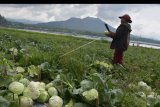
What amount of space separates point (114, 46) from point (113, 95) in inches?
334

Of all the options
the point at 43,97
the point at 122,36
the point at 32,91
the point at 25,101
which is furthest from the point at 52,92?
the point at 122,36

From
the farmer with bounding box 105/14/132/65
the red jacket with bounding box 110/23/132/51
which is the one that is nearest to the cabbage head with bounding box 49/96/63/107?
the farmer with bounding box 105/14/132/65

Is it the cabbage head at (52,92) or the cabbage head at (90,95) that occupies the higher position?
the cabbage head at (90,95)

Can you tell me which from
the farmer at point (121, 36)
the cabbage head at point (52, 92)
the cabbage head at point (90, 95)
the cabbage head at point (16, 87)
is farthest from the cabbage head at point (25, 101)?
the farmer at point (121, 36)

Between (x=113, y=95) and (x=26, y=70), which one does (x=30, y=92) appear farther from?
(x=26, y=70)

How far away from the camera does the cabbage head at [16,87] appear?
353cm

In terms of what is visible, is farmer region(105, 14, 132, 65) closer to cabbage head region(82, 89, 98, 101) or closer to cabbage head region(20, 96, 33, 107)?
cabbage head region(82, 89, 98, 101)

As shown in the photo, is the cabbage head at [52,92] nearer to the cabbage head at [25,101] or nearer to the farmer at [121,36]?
the cabbage head at [25,101]

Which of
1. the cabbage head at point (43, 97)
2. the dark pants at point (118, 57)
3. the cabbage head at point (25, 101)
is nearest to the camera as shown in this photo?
the cabbage head at point (25, 101)

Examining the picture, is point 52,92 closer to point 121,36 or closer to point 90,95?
point 90,95

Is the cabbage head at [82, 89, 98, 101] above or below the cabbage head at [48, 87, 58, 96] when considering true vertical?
above

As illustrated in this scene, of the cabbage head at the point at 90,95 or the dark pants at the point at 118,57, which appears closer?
the cabbage head at the point at 90,95

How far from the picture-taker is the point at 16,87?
11.6 feet

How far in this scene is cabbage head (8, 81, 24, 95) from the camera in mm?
3532
